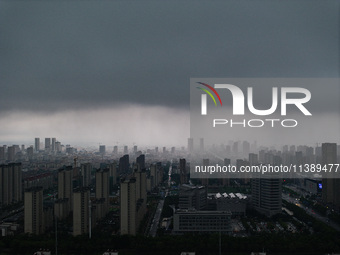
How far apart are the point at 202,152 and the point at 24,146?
14.9 metres

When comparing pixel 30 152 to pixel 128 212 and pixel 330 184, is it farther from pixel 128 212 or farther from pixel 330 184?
pixel 330 184

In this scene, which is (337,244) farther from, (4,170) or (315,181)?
(4,170)

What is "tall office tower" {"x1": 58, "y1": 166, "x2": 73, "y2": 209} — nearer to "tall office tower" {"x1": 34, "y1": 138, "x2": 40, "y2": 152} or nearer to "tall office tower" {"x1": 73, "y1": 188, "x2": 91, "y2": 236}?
"tall office tower" {"x1": 73, "y1": 188, "x2": 91, "y2": 236}

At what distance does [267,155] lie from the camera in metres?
11.5

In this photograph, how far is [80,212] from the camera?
563 centimetres

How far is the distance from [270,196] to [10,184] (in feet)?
25.7

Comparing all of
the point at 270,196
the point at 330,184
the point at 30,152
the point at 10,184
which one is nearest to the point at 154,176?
the point at 10,184

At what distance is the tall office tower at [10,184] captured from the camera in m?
8.80

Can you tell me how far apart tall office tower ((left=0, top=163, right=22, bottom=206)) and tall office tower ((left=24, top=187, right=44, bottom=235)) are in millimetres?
3744

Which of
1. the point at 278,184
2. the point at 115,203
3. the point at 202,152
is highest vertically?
the point at 202,152

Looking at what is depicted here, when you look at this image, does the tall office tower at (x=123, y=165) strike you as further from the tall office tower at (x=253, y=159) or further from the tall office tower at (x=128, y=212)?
the tall office tower at (x=128, y=212)

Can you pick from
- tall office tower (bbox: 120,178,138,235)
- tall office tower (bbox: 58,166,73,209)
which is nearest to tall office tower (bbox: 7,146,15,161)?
tall office tower (bbox: 58,166,73,209)

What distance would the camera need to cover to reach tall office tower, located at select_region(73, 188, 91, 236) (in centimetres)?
559

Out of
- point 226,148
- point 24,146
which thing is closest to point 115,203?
point 226,148
